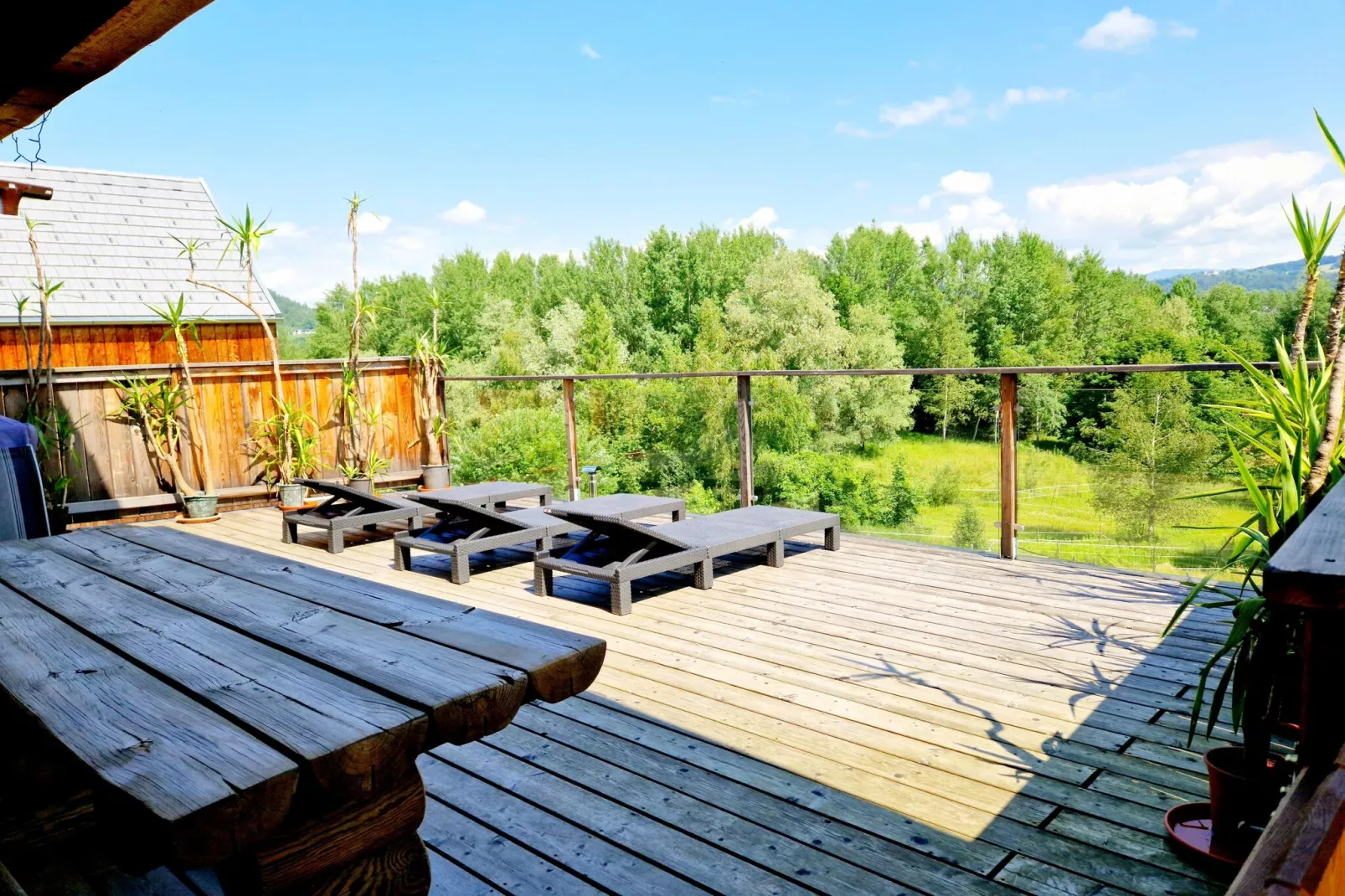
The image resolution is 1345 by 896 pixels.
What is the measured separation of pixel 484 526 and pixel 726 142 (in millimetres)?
49695

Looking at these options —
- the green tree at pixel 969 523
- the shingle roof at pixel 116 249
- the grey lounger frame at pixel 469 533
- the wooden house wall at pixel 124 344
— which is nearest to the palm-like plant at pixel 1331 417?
the grey lounger frame at pixel 469 533

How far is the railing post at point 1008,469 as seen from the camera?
4.54 metres

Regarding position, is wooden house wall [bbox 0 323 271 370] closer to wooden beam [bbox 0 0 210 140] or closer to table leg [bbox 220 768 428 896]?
wooden beam [bbox 0 0 210 140]

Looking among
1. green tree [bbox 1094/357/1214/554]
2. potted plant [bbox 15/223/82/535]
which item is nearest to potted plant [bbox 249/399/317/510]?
potted plant [bbox 15/223/82/535]

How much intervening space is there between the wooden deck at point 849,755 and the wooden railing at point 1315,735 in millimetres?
877

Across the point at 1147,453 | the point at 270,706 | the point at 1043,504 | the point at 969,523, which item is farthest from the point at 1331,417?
the point at 969,523

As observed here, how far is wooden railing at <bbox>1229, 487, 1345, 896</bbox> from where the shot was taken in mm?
704

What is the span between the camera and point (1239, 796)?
1.85m

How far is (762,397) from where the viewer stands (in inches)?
1121

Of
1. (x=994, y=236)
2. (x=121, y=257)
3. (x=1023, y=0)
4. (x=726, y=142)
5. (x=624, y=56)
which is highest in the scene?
(x=1023, y=0)

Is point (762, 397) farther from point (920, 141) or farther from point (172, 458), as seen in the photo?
point (920, 141)

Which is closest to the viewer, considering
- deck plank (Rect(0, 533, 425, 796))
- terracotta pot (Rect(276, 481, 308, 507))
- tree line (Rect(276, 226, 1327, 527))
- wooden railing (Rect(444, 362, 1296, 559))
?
deck plank (Rect(0, 533, 425, 796))

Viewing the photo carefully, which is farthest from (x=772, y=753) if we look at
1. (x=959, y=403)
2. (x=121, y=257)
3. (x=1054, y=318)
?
(x=1054, y=318)

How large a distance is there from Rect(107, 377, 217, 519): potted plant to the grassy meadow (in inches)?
233
